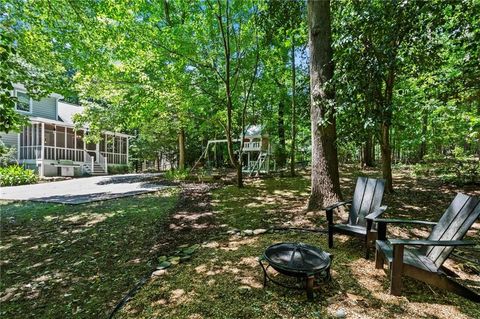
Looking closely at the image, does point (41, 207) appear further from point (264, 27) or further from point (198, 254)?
point (264, 27)

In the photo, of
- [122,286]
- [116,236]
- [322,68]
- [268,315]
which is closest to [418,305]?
[268,315]

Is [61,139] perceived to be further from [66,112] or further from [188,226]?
[188,226]

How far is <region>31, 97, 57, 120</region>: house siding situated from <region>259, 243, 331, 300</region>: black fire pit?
67.2 ft

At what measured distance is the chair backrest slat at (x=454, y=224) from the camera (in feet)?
7.91

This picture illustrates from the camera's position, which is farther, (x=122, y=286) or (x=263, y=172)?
(x=263, y=172)

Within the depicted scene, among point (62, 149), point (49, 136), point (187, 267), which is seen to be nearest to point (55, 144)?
point (62, 149)

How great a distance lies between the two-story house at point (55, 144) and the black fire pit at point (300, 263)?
16.5 m

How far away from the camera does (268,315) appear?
2260 millimetres

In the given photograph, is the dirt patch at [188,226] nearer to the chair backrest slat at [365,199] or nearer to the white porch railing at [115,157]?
the chair backrest slat at [365,199]

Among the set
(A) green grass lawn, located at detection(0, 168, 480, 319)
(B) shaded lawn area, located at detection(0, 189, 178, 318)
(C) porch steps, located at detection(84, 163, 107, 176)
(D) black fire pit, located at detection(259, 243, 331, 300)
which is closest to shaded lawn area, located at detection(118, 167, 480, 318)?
(A) green grass lawn, located at detection(0, 168, 480, 319)

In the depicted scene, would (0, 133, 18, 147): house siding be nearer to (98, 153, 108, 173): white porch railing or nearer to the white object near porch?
the white object near porch

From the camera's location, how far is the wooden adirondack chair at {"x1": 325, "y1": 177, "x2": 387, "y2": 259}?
3342mm

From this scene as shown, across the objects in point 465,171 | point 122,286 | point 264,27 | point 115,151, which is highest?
point 264,27

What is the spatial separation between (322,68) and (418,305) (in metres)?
4.11
